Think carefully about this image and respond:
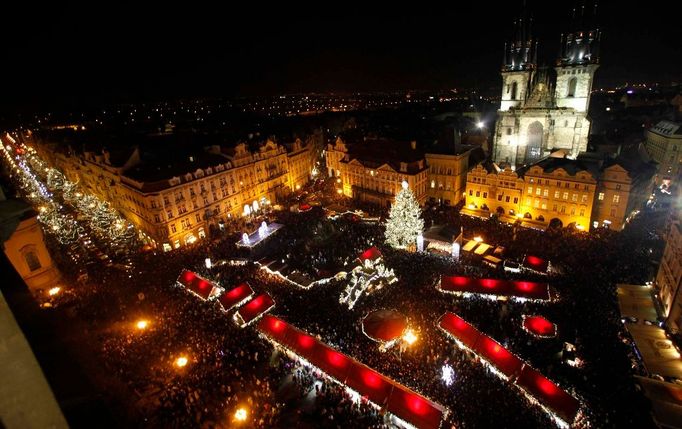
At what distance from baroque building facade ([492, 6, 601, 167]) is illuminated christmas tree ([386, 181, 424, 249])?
1185 inches

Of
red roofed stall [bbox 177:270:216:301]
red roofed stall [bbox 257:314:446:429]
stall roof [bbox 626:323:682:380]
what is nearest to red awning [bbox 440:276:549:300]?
stall roof [bbox 626:323:682:380]

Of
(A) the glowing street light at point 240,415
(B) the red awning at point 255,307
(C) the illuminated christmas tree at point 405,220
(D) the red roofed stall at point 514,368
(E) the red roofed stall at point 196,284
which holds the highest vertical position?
(C) the illuminated christmas tree at point 405,220

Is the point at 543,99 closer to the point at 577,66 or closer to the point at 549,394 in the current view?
the point at 577,66

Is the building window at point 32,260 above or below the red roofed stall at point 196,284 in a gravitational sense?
above

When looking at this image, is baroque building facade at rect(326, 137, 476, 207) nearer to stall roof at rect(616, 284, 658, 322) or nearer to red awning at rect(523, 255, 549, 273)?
red awning at rect(523, 255, 549, 273)

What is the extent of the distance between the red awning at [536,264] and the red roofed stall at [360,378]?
18.3 meters

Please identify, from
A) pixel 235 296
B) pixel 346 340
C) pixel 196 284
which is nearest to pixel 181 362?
pixel 235 296

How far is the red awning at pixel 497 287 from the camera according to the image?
27.5m

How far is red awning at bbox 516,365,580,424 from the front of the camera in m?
18.3

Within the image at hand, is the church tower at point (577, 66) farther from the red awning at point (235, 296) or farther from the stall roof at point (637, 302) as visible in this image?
the red awning at point (235, 296)

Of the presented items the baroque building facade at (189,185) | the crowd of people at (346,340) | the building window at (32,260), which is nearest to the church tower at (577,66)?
the crowd of people at (346,340)

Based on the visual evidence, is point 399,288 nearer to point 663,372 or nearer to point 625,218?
point 663,372

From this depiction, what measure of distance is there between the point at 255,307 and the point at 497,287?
19347 millimetres

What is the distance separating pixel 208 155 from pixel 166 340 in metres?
29.2
